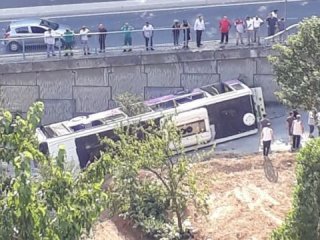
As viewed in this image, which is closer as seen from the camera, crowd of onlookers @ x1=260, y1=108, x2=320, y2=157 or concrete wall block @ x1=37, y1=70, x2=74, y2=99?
crowd of onlookers @ x1=260, y1=108, x2=320, y2=157

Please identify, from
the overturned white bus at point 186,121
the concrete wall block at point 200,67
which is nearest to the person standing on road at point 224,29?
the concrete wall block at point 200,67

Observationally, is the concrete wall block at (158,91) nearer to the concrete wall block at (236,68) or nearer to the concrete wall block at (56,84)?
the concrete wall block at (236,68)

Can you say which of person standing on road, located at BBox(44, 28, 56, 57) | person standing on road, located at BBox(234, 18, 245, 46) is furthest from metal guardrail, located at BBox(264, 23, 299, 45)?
person standing on road, located at BBox(44, 28, 56, 57)

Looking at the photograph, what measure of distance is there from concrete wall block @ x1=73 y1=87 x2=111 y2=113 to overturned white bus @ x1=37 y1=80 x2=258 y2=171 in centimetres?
206

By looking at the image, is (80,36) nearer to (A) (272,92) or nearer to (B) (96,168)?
(A) (272,92)

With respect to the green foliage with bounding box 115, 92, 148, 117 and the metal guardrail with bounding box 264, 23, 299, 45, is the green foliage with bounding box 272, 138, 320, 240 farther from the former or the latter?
the metal guardrail with bounding box 264, 23, 299, 45

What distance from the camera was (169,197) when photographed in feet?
62.6

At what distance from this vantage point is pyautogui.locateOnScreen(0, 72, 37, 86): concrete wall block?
25.7 m

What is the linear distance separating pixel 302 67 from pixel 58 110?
8.32 metres

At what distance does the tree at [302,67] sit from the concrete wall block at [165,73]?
17.3ft

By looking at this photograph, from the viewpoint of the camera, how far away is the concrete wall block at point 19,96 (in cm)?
2586

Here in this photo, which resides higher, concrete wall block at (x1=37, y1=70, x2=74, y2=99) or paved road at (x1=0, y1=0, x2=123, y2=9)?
paved road at (x1=0, y1=0, x2=123, y2=9)

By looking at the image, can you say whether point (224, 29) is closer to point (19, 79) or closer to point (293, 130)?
point (293, 130)

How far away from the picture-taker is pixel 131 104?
23891 millimetres
